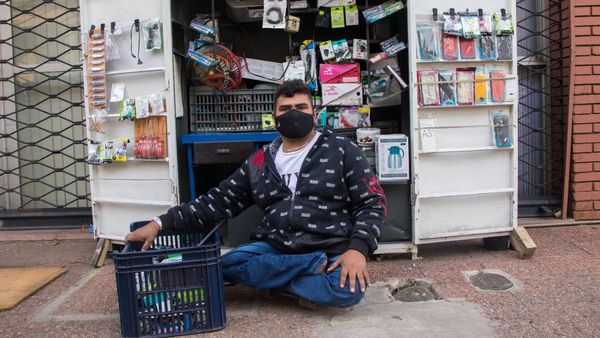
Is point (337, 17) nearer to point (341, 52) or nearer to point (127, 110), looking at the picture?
point (341, 52)

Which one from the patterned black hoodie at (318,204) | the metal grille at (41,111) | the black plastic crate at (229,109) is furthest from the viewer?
the metal grille at (41,111)

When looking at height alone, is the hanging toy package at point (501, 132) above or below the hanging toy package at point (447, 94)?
below

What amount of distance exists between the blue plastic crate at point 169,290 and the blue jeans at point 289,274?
1.19 ft

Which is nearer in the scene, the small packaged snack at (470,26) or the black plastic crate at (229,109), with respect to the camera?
the small packaged snack at (470,26)

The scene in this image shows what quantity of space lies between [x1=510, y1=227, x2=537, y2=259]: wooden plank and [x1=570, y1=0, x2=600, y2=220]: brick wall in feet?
3.99

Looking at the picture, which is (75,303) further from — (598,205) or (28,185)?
(598,205)

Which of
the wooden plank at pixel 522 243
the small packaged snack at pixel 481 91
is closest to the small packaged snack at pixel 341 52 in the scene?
the small packaged snack at pixel 481 91

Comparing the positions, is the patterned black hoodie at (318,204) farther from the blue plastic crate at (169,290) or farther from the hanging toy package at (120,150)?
the hanging toy package at (120,150)

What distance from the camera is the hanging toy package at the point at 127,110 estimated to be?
4.47 metres

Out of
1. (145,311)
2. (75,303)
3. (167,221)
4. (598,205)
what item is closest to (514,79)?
(598,205)

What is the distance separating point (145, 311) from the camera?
3.06 metres

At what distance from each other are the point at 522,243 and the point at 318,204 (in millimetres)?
1924

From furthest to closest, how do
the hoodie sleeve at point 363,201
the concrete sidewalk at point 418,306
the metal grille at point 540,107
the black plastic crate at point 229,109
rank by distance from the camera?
the metal grille at point 540,107 < the black plastic crate at point 229,109 < the hoodie sleeve at point 363,201 < the concrete sidewalk at point 418,306

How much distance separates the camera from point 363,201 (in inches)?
135
